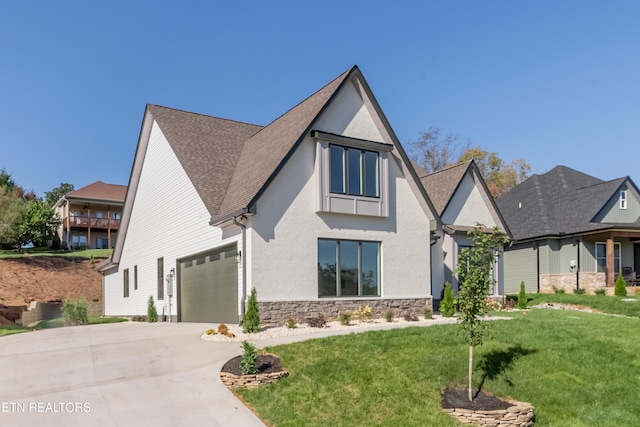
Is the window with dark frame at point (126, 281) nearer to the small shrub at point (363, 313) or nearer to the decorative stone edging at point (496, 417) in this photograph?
the small shrub at point (363, 313)

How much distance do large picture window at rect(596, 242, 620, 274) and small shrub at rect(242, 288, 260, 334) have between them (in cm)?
2252

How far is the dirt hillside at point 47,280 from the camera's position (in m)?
36.1

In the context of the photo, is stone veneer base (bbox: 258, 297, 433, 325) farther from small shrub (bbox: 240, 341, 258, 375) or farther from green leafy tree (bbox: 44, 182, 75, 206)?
green leafy tree (bbox: 44, 182, 75, 206)

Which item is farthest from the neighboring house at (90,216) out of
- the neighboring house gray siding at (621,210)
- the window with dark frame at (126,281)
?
the neighboring house gray siding at (621,210)

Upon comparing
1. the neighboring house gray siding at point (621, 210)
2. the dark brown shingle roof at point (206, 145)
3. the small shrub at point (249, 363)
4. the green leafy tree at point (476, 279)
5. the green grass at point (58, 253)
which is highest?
the dark brown shingle roof at point (206, 145)

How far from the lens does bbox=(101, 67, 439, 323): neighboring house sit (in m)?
16.3

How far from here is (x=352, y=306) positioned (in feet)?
57.1

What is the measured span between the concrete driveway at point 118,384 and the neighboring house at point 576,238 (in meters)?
22.9

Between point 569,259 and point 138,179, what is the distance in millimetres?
23099

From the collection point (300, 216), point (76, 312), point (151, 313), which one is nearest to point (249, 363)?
point (300, 216)

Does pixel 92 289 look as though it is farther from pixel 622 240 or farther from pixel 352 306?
pixel 622 240

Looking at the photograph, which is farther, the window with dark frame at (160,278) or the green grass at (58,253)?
the green grass at (58,253)

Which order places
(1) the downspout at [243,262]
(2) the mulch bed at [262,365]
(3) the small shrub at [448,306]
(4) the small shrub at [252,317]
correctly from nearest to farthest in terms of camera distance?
(2) the mulch bed at [262,365] < (4) the small shrub at [252,317] < (1) the downspout at [243,262] < (3) the small shrub at [448,306]

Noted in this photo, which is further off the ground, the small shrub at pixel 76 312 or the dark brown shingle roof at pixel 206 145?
the dark brown shingle roof at pixel 206 145
